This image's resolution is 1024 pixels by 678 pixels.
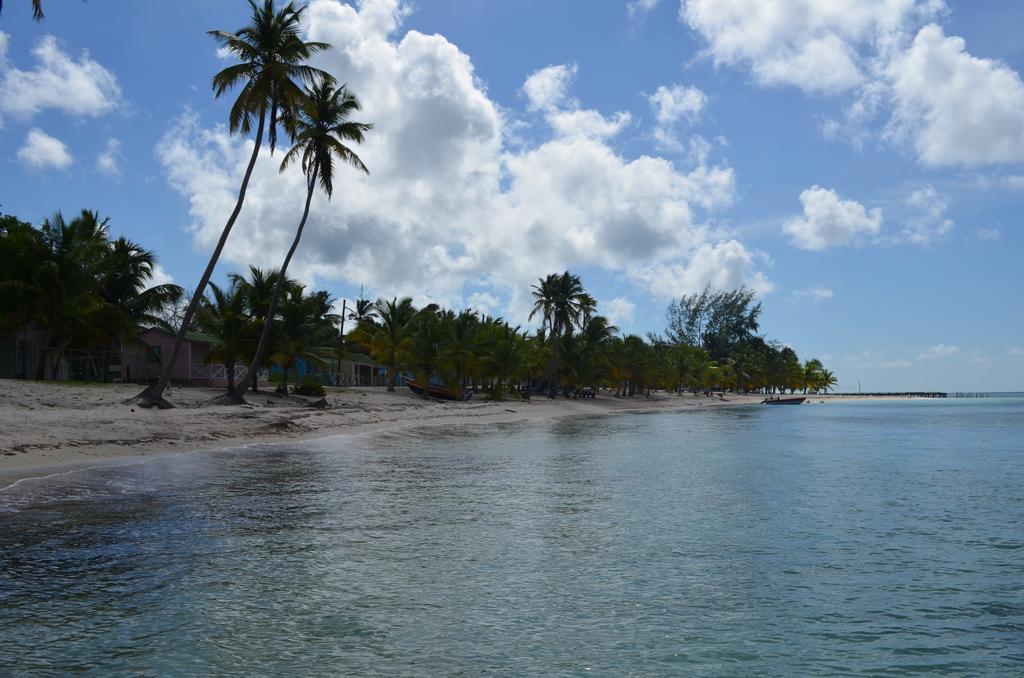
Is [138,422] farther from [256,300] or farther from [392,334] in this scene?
[392,334]

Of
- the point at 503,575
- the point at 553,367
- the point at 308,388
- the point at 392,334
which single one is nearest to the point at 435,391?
the point at 392,334

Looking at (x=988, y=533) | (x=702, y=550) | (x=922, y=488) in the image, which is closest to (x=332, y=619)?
(x=702, y=550)

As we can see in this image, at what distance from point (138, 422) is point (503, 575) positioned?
16.8 metres

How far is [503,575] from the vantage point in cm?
745

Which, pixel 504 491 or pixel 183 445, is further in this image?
pixel 183 445

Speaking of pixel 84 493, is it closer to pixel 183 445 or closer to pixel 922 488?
pixel 183 445

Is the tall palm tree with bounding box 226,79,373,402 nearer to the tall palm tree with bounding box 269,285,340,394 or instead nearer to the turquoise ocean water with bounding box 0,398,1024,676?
the tall palm tree with bounding box 269,285,340,394

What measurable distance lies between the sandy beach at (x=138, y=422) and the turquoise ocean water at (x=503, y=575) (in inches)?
84.4

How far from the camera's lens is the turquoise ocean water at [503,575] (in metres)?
5.22

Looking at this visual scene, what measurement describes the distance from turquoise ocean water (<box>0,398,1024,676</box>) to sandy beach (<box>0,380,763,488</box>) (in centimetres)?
214

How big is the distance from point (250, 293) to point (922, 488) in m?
30.7

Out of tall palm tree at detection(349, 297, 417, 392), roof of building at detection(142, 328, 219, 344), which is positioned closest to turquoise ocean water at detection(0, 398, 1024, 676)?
roof of building at detection(142, 328, 219, 344)

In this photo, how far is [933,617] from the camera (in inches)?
243

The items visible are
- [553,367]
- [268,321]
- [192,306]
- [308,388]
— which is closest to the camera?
[192,306]
